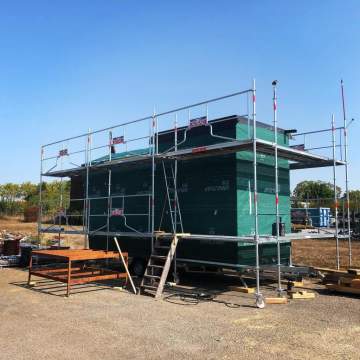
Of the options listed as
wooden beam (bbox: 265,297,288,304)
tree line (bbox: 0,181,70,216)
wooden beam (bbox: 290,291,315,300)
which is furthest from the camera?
tree line (bbox: 0,181,70,216)

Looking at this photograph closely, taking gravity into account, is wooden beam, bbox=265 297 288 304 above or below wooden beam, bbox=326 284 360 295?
below

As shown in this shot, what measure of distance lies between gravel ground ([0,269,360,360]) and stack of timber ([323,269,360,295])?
1.21 feet

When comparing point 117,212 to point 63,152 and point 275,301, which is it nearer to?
point 63,152

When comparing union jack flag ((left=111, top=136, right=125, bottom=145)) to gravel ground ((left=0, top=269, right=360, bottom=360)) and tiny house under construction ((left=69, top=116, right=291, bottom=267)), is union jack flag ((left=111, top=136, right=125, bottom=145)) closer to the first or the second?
tiny house under construction ((left=69, top=116, right=291, bottom=267))

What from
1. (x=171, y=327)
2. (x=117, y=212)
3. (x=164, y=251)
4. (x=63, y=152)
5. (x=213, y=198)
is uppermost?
(x=63, y=152)

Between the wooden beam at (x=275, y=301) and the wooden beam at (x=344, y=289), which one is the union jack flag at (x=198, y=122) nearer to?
the wooden beam at (x=275, y=301)

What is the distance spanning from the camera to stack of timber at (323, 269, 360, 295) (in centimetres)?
1022

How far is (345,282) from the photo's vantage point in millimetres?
10422

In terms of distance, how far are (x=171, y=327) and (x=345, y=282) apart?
520 cm

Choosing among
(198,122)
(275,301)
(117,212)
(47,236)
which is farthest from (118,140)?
(47,236)

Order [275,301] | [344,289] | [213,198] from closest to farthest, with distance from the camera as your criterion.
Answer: [275,301], [344,289], [213,198]

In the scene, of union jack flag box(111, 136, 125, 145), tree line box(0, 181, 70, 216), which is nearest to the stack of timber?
union jack flag box(111, 136, 125, 145)

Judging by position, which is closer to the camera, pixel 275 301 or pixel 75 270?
pixel 275 301

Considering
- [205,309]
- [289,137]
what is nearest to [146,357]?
[205,309]
